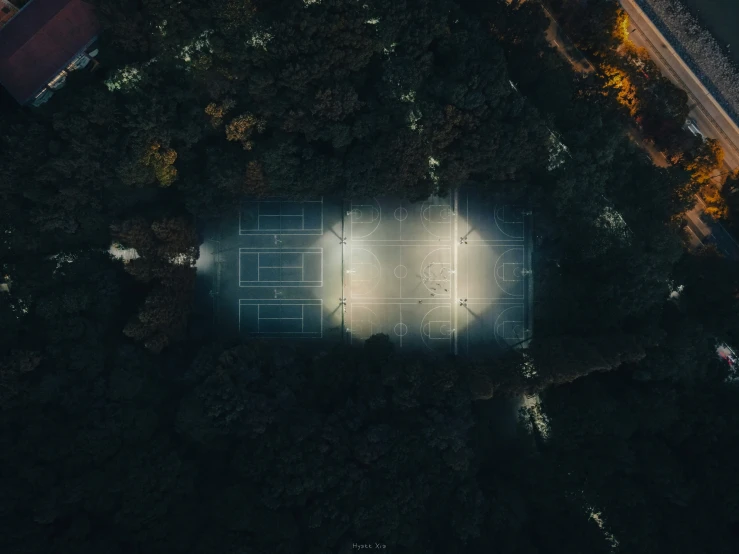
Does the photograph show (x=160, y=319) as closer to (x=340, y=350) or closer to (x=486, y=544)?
(x=340, y=350)

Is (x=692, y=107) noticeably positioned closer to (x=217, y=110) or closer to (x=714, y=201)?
(x=714, y=201)

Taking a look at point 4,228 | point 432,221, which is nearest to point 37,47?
point 4,228

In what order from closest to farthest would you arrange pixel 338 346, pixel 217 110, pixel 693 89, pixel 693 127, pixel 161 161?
pixel 217 110 < pixel 161 161 < pixel 338 346 < pixel 693 127 < pixel 693 89

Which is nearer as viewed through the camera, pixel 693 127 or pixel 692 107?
pixel 693 127

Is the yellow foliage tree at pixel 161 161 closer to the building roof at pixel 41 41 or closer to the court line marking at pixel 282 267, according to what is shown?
the court line marking at pixel 282 267

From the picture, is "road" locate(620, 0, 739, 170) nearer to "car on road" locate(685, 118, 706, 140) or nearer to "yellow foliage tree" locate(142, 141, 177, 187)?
"car on road" locate(685, 118, 706, 140)

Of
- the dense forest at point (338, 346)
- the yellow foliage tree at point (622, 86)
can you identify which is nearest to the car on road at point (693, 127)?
the dense forest at point (338, 346)

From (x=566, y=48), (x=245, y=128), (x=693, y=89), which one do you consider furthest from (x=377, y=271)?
(x=693, y=89)
